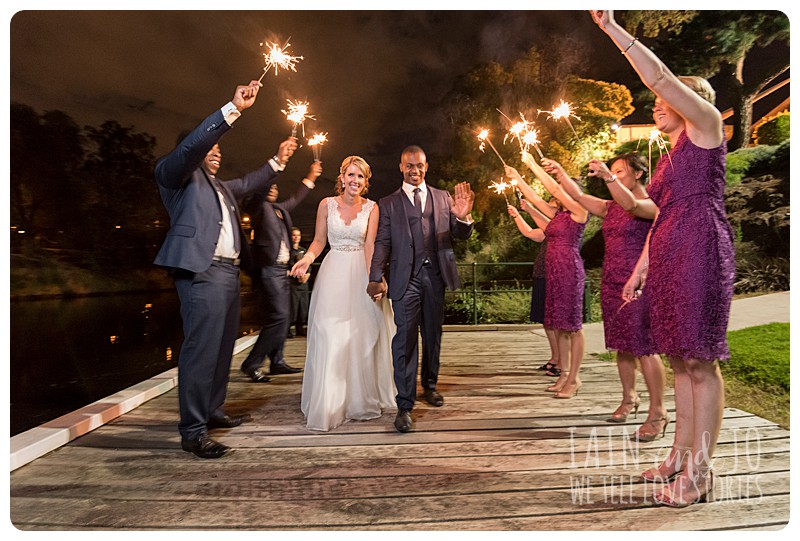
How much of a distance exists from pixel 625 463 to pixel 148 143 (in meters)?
28.9

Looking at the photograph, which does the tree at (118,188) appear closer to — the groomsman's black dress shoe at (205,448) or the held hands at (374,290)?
the held hands at (374,290)

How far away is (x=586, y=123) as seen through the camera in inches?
427

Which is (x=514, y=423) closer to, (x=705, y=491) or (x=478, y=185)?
(x=705, y=491)

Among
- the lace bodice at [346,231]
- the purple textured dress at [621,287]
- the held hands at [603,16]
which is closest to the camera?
the held hands at [603,16]

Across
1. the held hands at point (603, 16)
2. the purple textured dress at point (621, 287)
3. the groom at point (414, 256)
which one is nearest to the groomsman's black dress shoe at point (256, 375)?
the groom at point (414, 256)

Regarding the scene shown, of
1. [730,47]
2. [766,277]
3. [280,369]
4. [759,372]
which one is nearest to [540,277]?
[759,372]

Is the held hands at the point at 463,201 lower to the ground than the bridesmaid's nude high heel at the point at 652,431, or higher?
higher

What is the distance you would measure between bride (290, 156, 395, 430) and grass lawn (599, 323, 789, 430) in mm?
2555

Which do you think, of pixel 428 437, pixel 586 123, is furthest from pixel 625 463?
pixel 586 123

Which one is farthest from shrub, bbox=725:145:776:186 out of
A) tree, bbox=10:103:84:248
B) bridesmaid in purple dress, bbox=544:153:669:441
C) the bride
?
tree, bbox=10:103:84:248

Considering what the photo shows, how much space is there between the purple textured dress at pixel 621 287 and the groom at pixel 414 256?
2.95ft

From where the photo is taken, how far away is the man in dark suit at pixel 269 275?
4.64m
